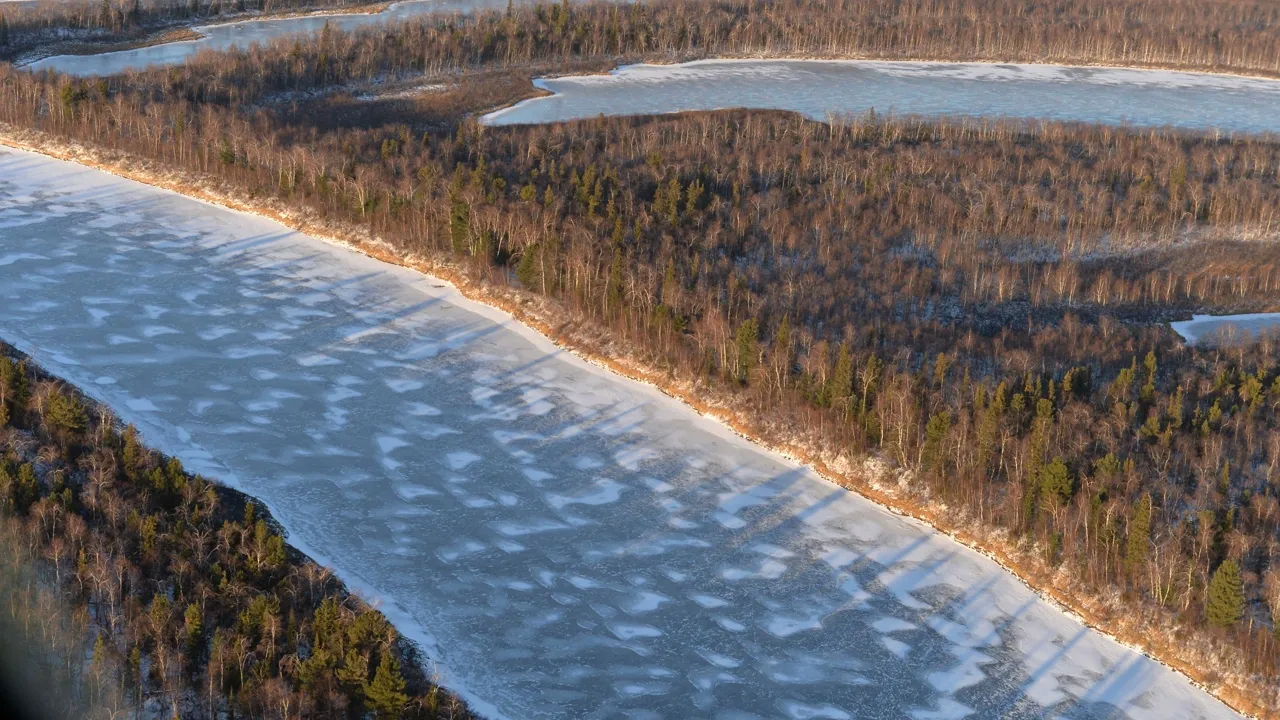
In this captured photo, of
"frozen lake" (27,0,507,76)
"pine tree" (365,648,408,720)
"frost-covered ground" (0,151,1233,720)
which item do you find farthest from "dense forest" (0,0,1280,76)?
Result: "pine tree" (365,648,408,720)

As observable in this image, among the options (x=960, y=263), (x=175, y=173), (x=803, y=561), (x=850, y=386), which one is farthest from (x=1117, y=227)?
(x=175, y=173)

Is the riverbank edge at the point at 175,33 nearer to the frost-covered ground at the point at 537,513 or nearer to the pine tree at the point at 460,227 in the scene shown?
the frost-covered ground at the point at 537,513

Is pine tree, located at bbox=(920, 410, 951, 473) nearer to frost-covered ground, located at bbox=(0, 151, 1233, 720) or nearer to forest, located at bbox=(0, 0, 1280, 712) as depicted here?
forest, located at bbox=(0, 0, 1280, 712)

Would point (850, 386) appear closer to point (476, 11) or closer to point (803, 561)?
point (803, 561)

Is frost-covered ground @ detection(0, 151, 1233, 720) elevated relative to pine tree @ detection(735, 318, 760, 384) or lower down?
lower down

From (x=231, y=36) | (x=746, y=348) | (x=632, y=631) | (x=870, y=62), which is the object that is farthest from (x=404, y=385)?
(x=870, y=62)

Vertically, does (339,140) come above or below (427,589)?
above
